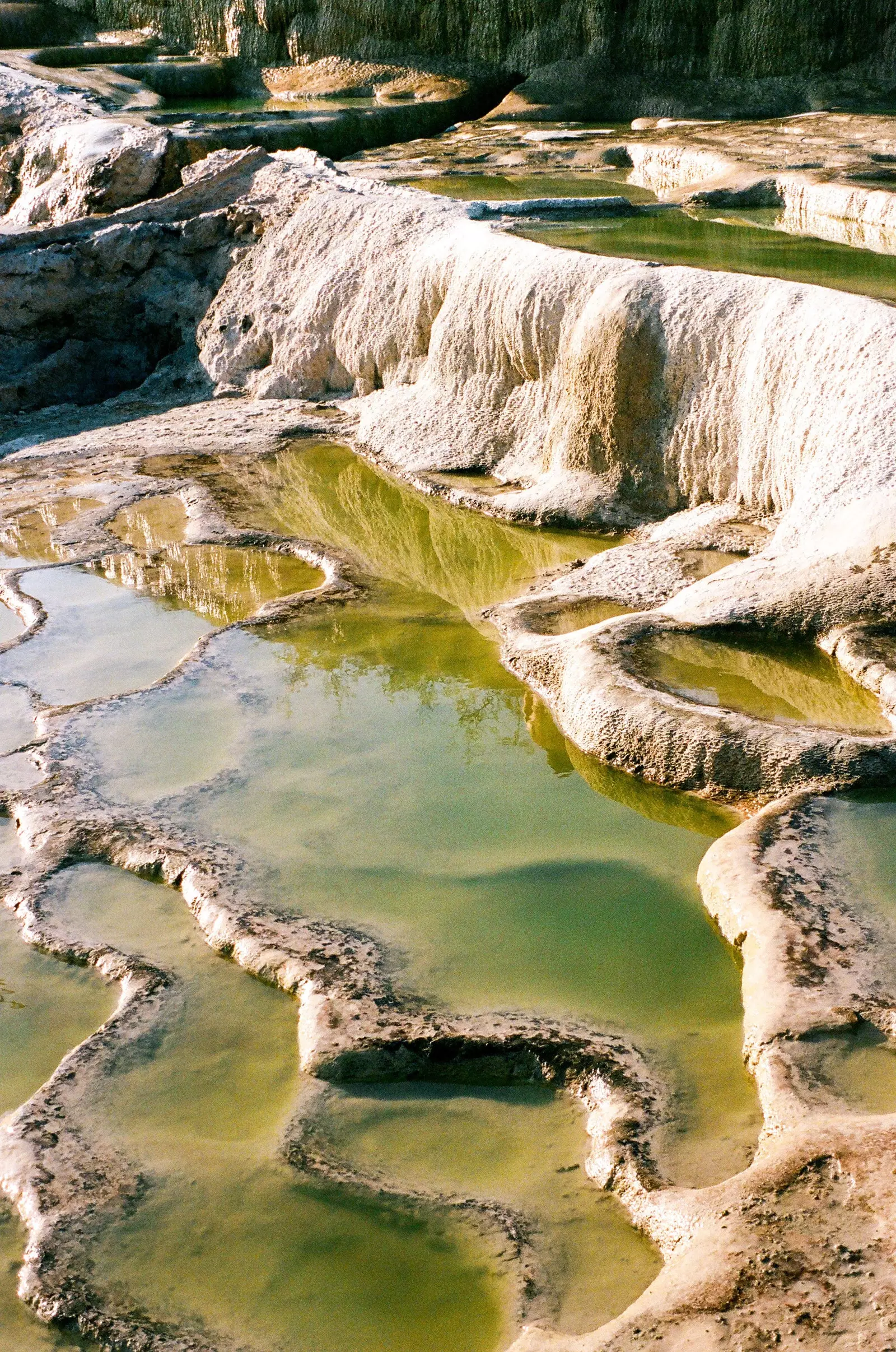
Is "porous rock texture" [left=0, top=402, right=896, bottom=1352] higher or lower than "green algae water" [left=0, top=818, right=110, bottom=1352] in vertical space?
higher

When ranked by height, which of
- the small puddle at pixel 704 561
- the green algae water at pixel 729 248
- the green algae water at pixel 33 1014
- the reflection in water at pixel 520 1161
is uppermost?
the green algae water at pixel 729 248

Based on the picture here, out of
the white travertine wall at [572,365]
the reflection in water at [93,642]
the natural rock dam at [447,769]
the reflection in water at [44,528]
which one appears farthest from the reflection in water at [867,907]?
the reflection in water at [44,528]

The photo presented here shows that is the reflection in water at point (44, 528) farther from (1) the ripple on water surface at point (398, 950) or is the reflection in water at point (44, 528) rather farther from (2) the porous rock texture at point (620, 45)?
(2) the porous rock texture at point (620, 45)

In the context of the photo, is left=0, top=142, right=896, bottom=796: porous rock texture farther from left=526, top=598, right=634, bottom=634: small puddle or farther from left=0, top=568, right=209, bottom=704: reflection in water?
left=0, top=568, right=209, bottom=704: reflection in water

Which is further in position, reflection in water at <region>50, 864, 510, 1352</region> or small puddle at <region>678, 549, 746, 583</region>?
small puddle at <region>678, 549, 746, 583</region>

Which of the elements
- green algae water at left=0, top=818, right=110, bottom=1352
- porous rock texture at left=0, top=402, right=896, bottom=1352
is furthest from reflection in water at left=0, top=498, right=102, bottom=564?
green algae water at left=0, top=818, right=110, bottom=1352

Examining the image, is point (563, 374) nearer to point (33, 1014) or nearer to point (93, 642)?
point (93, 642)

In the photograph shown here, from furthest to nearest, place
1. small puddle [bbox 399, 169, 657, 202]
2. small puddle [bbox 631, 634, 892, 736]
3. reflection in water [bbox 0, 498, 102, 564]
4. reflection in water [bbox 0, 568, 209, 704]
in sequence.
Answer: small puddle [bbox 399, 169, 657, 202] → reflection in water [bbox 0, 498, 102, 564] → reflection in water [bbox 0, 568, 209, 704] → small puddle [bbox 631, 634, 892, 736]

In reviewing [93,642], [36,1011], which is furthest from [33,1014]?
[93,642]
